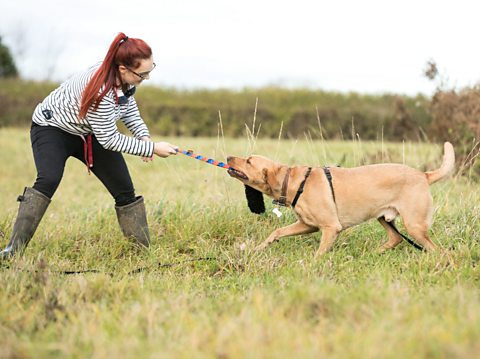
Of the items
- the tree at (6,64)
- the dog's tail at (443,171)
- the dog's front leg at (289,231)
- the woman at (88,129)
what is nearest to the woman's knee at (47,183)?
the woman at (88,129)

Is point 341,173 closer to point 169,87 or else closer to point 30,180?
point 30,180

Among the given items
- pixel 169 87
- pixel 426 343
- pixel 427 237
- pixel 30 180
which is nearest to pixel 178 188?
pixel 30 180

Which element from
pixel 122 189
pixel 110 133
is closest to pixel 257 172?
pixel 122 189

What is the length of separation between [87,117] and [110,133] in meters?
0.22

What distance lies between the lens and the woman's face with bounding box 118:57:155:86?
15.0 ft

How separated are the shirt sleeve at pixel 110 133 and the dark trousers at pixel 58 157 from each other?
8.8 inches

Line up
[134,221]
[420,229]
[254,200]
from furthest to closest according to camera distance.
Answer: [254,200] < [134,221] < [420,229]

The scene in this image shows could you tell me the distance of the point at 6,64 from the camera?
27.5m

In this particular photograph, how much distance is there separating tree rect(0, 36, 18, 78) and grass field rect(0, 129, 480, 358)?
75.8 ft

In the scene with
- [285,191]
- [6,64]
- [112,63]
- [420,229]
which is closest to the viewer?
[112,63]

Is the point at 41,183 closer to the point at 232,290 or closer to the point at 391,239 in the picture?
the point at 232,290

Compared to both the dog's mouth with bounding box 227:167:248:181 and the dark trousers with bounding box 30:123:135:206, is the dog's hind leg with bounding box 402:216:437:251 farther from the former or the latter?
the dark trousers with bounding box 30:123:135:206

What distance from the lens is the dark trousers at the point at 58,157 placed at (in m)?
4.73

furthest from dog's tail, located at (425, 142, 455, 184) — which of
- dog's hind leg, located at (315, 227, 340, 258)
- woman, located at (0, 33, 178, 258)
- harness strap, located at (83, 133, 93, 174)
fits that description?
harness strap, located at (83, 133, 93, 174)
